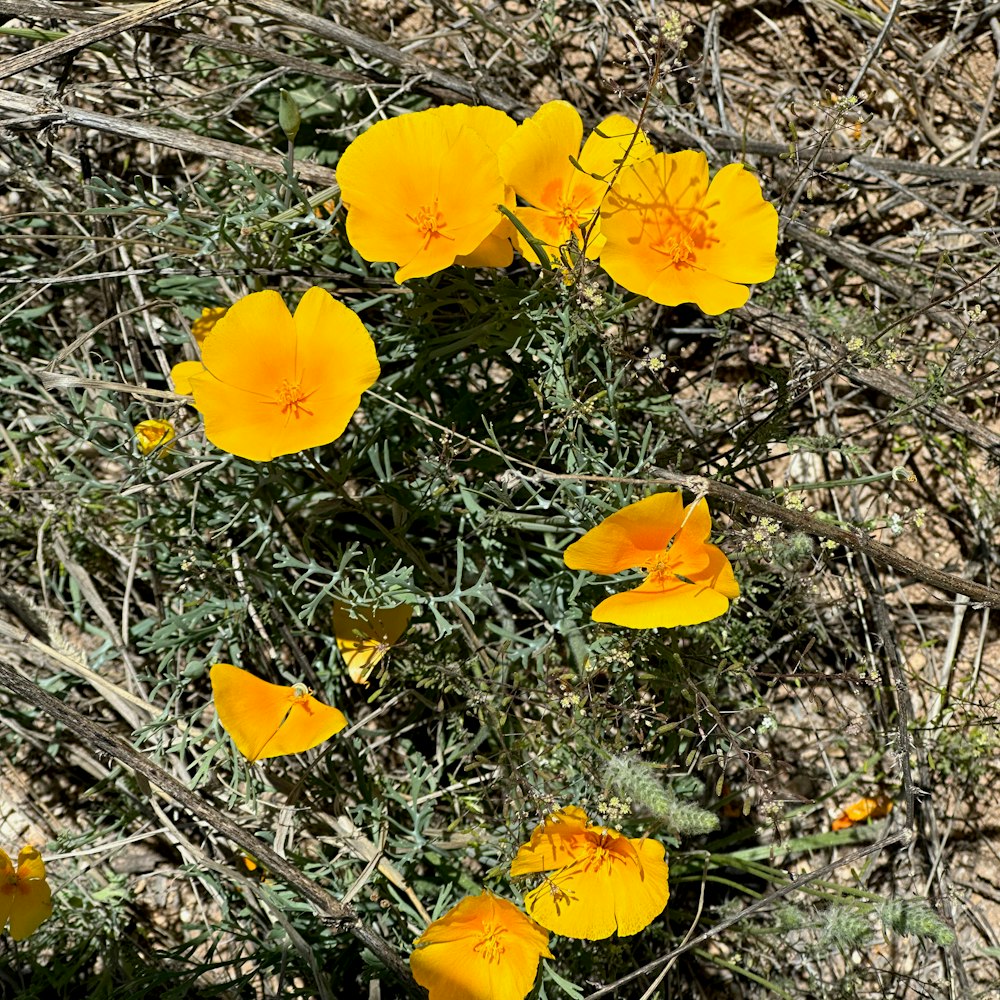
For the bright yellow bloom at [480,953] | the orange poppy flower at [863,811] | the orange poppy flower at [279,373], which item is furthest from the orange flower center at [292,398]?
the orange poppy flower at [863,811]

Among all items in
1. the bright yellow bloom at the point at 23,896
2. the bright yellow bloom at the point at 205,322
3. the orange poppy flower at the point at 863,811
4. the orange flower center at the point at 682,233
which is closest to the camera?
the orange flower center at the point at 682,233

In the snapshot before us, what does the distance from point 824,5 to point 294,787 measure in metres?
2.20

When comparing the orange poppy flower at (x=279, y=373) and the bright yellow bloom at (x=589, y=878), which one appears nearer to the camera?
the orange poppy flower at (x=279, y=373)

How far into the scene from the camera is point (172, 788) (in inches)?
64.3

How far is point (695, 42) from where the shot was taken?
247 centimetres

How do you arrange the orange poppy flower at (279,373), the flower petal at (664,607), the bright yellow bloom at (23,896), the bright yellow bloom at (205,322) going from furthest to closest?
the bright yellow bloom at (205,322), the bright yellow bloom at (23,896), the orange poppy flower at (279,373), the flower petal at (664,607)

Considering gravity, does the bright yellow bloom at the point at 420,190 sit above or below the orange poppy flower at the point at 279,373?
above

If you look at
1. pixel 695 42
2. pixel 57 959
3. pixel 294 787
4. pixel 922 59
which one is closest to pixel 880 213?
pixel 922 59

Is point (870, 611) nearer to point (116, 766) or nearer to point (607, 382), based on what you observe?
point (607, 382)

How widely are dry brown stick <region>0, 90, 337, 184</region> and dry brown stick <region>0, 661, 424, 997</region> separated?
1.05 m

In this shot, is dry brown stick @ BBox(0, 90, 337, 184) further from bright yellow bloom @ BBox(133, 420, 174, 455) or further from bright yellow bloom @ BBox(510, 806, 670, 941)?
bright yellow bloom @ BBox(510, 806, 670, 941)

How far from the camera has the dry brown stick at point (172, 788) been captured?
1588mm

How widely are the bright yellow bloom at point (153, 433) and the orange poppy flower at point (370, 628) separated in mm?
471

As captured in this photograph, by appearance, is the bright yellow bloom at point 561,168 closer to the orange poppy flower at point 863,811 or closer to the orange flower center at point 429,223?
the orange flower center at point 429,223
